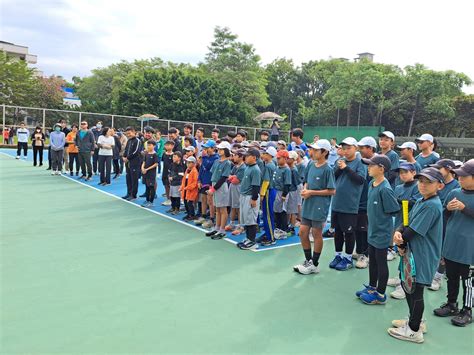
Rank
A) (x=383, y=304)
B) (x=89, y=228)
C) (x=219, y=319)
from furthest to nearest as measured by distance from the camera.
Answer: (x=89, y=228) → (x=383, y=304) → (x=219, y=319)

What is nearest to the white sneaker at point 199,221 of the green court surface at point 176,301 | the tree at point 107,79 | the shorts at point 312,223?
the green court surface at point 176,301

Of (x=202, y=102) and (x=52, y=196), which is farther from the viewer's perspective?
(x=202, y=102)

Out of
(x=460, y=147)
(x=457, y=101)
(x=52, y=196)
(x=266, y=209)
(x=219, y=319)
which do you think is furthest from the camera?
(x=457, y=101)

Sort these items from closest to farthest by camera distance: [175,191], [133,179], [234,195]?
[234,195] → [175,191] → [133,179]

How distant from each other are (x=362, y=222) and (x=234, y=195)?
7.79 feet

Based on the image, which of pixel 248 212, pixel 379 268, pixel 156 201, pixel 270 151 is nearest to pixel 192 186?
pixel 270 151

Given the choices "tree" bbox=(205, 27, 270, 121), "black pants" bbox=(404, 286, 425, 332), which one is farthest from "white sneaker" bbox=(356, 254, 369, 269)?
"tree" bbox=(205, 27, 270, 121)

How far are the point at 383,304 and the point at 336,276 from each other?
2.86 ft

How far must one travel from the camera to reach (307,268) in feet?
16.5

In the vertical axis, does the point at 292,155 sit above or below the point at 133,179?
above

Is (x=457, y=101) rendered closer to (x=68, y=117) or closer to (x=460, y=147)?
(x=460, y=147)

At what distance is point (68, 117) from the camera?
22094 mm

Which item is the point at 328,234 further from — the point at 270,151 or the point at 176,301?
the point at 176,301

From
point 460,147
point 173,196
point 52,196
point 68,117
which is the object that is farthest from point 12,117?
point 460,147
